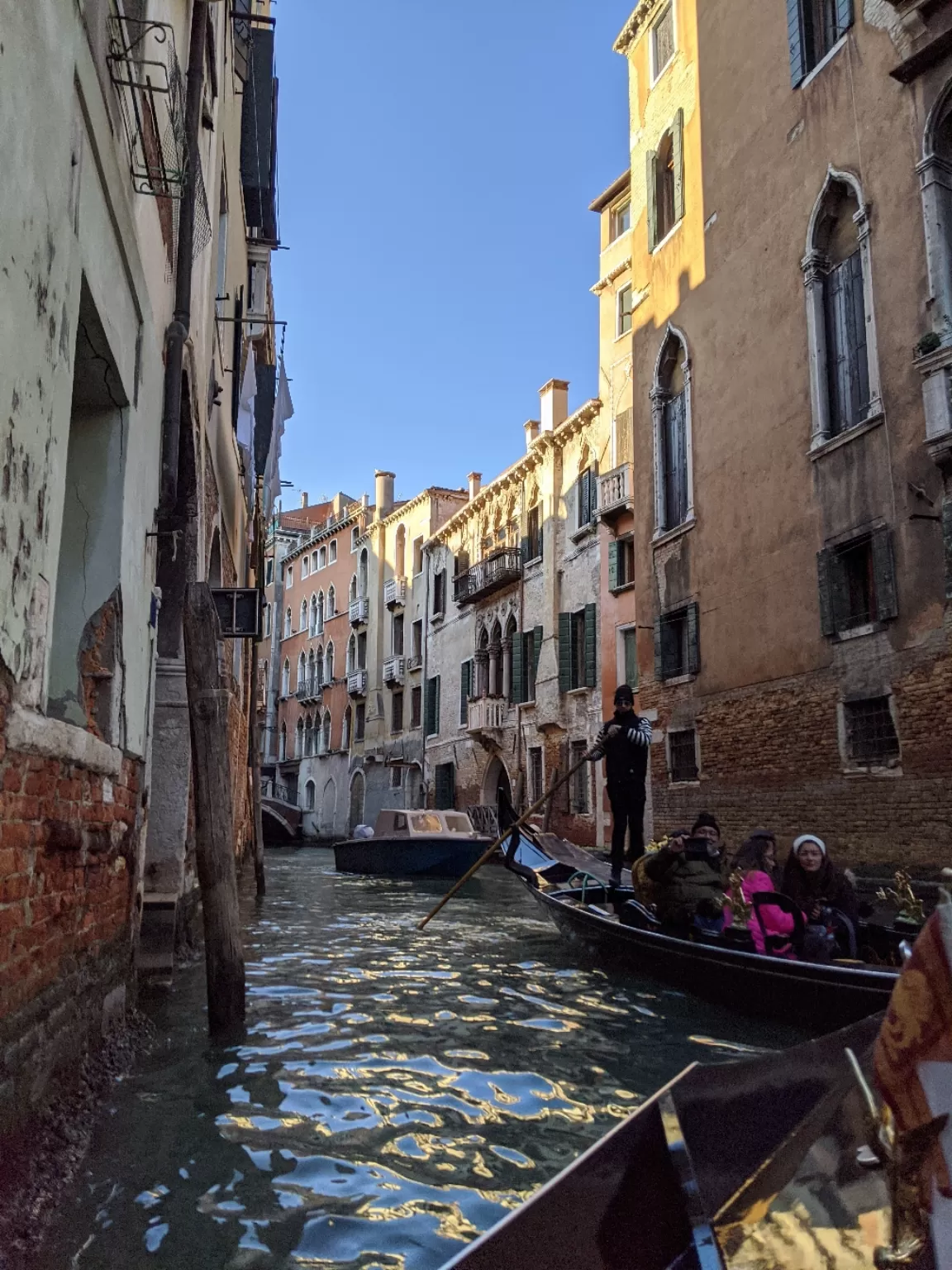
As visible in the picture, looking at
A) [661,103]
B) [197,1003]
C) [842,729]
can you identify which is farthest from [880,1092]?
[661,103]

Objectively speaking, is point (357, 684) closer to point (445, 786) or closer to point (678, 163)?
point (445, 786)

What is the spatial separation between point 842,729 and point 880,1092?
30.3ft

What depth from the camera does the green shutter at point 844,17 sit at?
10344mm

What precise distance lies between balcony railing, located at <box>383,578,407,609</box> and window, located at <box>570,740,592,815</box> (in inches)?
504

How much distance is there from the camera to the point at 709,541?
12.6 m

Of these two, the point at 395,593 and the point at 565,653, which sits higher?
the point at 395,593

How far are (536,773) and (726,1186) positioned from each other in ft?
59.3

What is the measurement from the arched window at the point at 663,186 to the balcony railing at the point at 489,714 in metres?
9.66

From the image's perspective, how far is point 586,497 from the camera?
18.8 metres

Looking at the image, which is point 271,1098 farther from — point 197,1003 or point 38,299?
point 38,299

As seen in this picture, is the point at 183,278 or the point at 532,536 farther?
the point at 532,536

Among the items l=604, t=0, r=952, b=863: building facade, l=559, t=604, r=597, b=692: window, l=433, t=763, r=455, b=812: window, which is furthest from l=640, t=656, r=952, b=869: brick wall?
l=433, t=763, r=455, b=812: window

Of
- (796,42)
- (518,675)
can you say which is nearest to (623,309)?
(518,675)

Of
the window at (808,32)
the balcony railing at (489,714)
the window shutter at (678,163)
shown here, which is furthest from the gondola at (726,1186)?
the balcony railing at (489,714)
